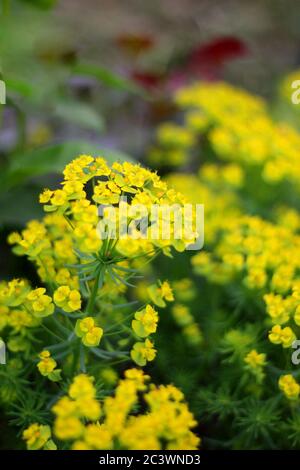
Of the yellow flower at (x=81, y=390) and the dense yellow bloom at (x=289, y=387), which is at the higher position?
the dense yellow bloom at (x=289, y=387)

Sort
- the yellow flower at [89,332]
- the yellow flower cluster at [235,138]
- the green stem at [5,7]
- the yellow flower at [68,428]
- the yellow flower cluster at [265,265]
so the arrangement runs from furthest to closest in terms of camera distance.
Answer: the yellow flower cluster at [235,138] < the green stem at [5,7] < the yellow flower cluster at [265,265] < the yellow flower at [89,332] < the yellow flower at [68,428]

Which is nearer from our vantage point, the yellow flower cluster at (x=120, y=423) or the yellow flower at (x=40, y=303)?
the yellow flower cluster at (x=120, y=423)

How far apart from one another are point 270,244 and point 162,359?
328mm

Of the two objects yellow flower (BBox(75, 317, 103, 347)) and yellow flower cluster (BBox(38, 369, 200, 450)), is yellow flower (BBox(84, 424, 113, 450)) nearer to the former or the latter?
yellow flower cluster (BBox(38, 369, 200, 450))

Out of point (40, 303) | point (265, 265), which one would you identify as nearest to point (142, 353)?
point (40, 303)

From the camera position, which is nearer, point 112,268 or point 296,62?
point 112,268

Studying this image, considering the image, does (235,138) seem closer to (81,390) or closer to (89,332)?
(89,332)

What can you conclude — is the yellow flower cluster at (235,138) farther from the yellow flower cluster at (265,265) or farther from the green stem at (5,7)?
the green stem at (5,7)

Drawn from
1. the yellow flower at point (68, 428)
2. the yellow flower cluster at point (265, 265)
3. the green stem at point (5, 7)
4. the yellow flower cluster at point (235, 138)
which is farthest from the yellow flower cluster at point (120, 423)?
the green stem at point (5, 7)

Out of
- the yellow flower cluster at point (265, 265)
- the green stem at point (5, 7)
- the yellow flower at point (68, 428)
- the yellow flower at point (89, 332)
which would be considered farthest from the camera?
the green stem at point (5, 7)
